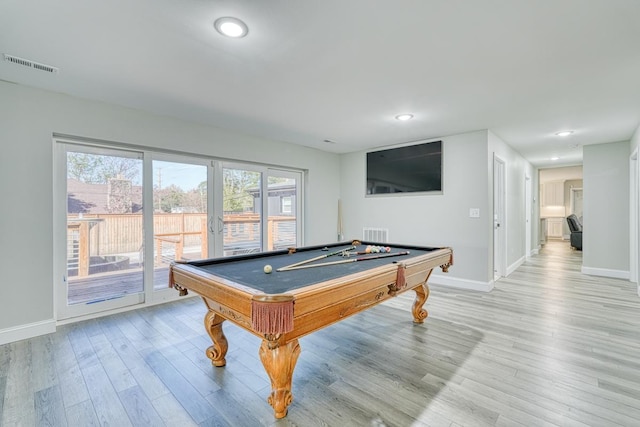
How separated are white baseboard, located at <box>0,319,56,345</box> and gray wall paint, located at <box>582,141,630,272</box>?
787cm

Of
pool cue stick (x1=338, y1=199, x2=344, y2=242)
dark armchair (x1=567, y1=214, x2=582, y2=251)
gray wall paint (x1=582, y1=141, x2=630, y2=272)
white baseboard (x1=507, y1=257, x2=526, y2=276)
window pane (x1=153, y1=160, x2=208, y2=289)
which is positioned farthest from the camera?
dark armchair (x1=567, y1=214, x2=582, y2=251)

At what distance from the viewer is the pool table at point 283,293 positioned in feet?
4.81

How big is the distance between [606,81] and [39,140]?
5.35 meters

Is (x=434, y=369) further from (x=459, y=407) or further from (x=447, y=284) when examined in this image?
(x=447, y=284)

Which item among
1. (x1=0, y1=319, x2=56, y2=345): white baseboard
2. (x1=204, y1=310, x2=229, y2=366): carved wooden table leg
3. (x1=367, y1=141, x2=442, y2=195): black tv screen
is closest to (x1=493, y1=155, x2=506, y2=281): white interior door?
(x1=367, y1=141, x2=442, y2=195): black tv screen

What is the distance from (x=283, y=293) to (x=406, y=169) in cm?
412

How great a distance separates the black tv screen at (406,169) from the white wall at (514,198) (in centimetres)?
80

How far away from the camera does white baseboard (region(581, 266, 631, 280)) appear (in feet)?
16.0

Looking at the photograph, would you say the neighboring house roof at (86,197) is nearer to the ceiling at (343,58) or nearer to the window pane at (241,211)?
the ceiling at (343,58)

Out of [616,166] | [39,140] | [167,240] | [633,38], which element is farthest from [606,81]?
[39,140]

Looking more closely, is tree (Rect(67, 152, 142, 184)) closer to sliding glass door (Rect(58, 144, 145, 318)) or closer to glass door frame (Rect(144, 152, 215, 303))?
sliding glass door (Rect(58, 144, 145, 318))

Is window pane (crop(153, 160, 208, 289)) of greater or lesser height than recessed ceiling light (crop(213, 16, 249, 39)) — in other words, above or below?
below

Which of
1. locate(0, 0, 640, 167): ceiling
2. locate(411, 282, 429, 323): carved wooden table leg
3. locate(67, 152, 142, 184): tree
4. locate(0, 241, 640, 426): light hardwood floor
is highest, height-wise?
locate(0, 0, 640, 167): ceiling

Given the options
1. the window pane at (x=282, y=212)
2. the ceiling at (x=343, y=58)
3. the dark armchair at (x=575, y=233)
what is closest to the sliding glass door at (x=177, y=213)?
the ceiling at (x=343, y=58)
